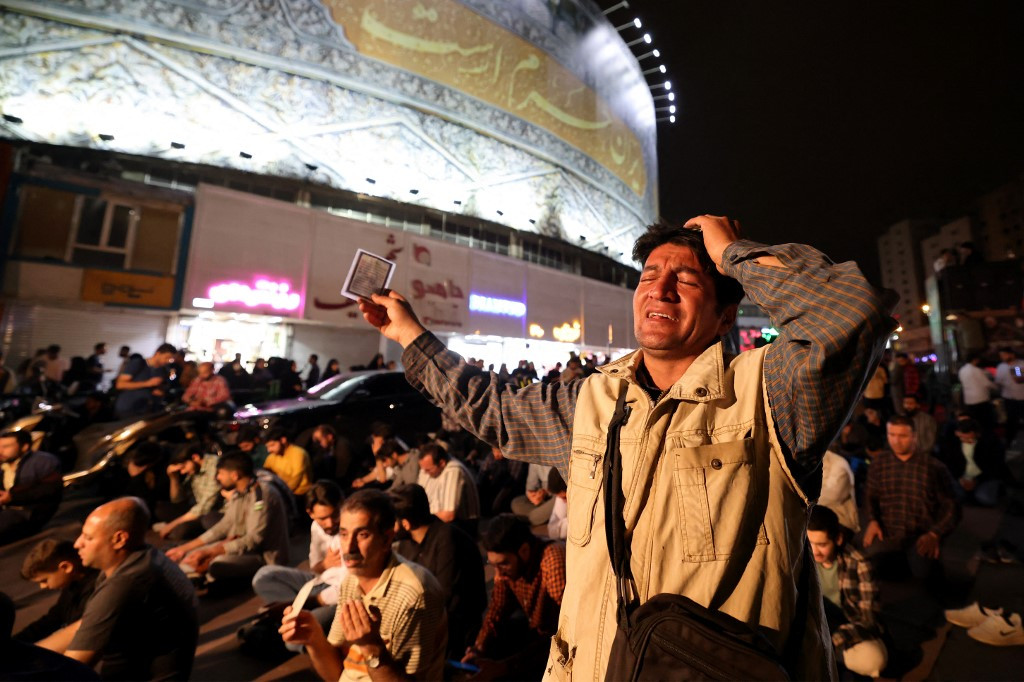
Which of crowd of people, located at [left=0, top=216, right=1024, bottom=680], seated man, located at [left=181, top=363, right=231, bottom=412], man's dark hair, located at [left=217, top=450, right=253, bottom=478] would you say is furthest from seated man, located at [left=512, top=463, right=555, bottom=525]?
seated man, located at [left=181, top=363, right=231, bottom=412]

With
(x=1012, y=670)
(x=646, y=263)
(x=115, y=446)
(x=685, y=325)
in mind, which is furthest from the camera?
(x=115, y=446)

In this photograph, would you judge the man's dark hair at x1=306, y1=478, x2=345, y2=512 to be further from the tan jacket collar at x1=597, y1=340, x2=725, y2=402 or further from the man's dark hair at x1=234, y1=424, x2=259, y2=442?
the tan jacket collar at x1=597, y1=340, x2=725, y2=402

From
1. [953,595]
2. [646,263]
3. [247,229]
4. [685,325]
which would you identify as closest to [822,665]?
[685,325]

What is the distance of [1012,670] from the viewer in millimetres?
3189

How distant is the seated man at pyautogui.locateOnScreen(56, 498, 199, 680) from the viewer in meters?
2.59

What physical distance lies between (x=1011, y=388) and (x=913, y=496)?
6.77m

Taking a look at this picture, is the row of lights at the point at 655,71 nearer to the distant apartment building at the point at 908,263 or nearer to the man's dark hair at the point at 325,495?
the man's dark hair at the point at 325,495

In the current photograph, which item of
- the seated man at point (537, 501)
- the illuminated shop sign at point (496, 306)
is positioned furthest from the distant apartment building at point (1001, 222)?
the seated man at point (537, 501)

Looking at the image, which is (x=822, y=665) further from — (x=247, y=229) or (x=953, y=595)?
(x=247, y=229)

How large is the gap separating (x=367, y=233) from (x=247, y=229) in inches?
157

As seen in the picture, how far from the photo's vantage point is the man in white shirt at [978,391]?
28.2ft

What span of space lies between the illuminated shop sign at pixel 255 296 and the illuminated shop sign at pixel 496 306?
23.0 feet

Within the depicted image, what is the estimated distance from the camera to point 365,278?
1817 millimetres

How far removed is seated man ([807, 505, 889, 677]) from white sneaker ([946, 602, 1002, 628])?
3.99ft
